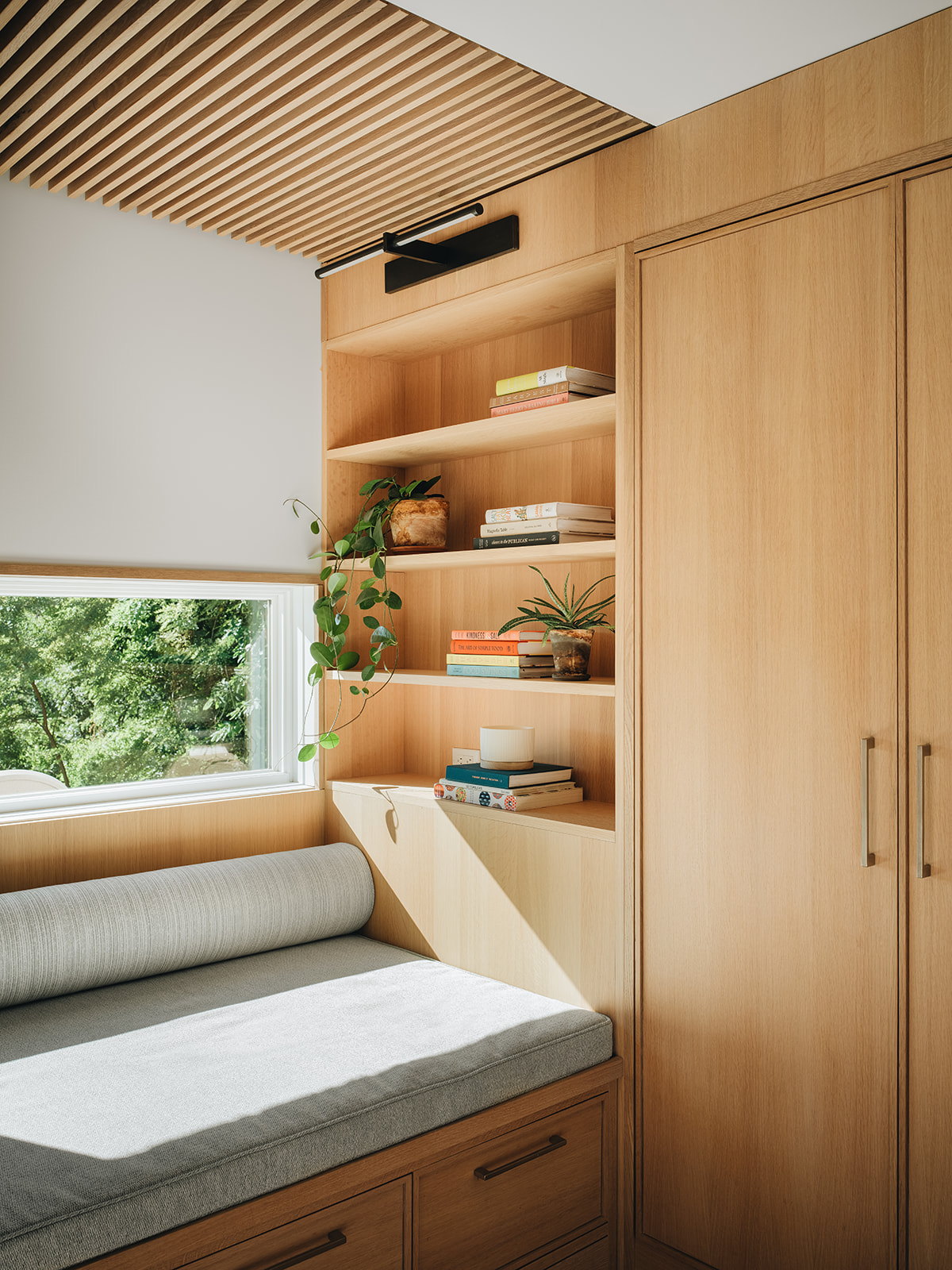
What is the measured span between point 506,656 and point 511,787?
341 mm

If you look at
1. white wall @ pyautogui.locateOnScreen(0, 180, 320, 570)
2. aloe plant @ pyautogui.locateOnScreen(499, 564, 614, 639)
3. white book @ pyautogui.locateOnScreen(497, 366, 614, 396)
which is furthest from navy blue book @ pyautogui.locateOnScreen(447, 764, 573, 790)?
white book @ pyautogui.locateOnScreen(497, 366, 614, 396)

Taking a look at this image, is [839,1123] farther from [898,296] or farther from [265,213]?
[265,213]

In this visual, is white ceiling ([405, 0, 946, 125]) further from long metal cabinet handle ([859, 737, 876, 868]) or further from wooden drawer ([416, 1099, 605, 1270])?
wooden drawer ([416, 1099, 605, 1270])

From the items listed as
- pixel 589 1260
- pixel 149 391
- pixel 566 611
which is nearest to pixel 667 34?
pixel 566 611

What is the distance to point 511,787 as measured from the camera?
260cm

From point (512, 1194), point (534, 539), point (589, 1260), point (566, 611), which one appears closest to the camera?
point (512, 1194)

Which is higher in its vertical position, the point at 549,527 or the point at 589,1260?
the point at 549,527

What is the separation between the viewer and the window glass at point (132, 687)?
8.85 ft

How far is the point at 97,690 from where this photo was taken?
9.26 ft

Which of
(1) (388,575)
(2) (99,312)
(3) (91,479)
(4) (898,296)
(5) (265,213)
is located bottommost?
(1) (388,575)

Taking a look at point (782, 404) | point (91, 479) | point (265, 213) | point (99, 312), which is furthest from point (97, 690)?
point (782, 404)

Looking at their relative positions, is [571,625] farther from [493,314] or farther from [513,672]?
[493,314]

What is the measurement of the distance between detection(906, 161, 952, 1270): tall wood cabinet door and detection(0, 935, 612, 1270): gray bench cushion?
0.71 metres

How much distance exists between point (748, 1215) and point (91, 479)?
2.32 meters
